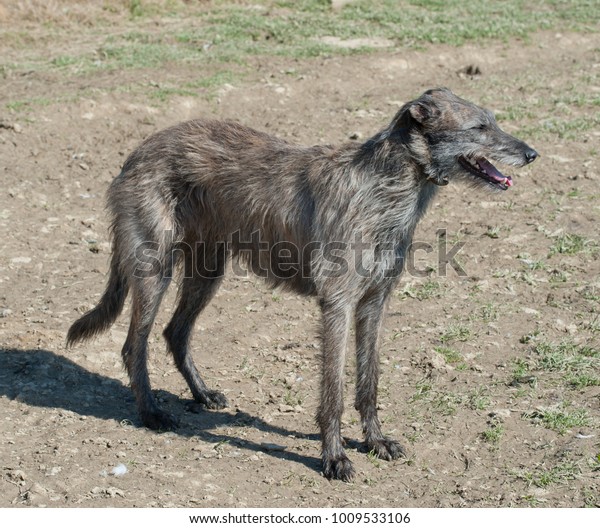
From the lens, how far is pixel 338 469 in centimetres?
559

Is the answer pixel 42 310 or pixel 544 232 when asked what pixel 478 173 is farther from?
pixel 42 310

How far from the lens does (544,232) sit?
848 centimetres

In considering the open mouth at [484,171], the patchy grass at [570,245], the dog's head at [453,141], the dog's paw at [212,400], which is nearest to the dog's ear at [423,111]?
the dog's head at [453,141]

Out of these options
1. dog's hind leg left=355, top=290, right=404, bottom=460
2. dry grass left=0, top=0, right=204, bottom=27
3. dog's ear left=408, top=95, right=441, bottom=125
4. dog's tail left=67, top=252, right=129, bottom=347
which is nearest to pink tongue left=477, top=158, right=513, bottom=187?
dog's ear left=408, top=95, right=441, bottom=125

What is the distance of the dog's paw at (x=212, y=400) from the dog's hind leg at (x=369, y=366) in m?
1.05

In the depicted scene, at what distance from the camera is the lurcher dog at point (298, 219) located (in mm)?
5695

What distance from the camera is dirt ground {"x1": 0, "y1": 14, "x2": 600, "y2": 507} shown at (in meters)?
5.48

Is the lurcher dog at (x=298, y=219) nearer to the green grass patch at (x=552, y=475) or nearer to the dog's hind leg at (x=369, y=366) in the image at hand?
the dog's hind leg at (x=369, y=366)

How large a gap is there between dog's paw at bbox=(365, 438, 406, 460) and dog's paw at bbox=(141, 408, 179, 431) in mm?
1313

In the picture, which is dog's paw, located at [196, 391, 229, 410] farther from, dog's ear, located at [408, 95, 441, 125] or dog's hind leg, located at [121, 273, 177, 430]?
dog's ear, located at [408, 95, 441, 125]

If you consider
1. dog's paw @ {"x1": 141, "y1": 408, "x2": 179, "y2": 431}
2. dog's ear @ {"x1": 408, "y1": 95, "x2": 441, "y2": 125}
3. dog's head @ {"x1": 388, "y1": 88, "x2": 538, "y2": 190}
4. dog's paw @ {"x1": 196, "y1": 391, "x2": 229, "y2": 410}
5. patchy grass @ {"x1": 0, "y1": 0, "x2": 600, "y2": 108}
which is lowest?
dog's paw @ {"x1": 196, "y1": 391, "x2": 229, "y2": 410}

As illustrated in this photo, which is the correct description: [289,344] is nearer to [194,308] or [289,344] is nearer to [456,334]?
[194,308]

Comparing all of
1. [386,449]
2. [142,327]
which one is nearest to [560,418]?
[386,449]

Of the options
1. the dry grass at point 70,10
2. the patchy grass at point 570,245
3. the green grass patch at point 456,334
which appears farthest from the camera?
the dry grass at point 70,10
